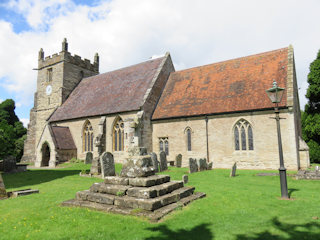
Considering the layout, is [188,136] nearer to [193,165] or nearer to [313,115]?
[193,165]

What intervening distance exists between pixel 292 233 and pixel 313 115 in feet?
73.5

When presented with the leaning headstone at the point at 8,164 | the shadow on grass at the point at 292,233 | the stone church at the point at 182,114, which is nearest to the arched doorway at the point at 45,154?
the stone church at the point at 182,114

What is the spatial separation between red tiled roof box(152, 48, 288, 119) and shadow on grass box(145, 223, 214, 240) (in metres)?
13.1

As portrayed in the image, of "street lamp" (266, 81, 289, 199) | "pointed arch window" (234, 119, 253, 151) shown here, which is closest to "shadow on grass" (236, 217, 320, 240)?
"street lamp" (266, 81, 289, 199)

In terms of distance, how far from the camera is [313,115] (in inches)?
882

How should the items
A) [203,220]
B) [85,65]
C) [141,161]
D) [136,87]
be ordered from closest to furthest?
[203,220] < [141,161] < [136,87] < [85,65]

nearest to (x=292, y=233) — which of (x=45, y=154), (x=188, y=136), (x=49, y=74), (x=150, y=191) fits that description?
(x=150, y=191)

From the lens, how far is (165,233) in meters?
4.61

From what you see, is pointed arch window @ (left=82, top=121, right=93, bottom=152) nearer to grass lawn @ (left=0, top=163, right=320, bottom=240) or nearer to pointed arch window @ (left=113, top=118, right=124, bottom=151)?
pointed arch window @ (left=113, top=118, right=124, bottom=151)

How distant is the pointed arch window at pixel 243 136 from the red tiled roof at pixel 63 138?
17.1m

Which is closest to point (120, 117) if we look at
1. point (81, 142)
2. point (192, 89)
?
point (81, 142)

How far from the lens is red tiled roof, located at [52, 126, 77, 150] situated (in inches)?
884

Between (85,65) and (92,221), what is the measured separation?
30.8 m

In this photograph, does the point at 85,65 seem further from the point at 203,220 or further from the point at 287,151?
the point at 203,220
